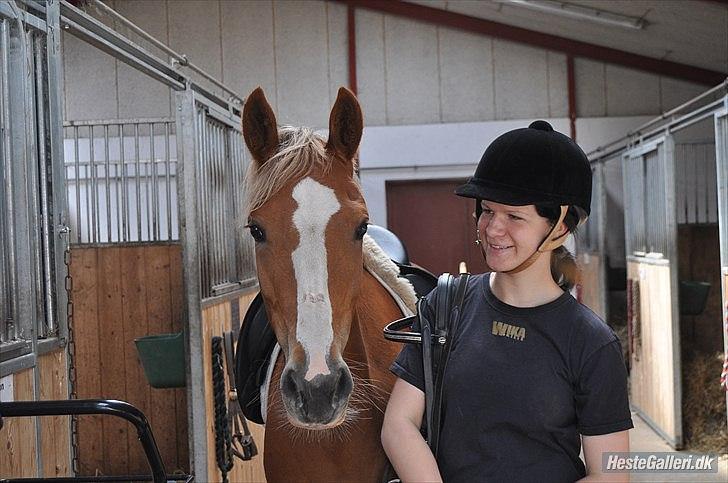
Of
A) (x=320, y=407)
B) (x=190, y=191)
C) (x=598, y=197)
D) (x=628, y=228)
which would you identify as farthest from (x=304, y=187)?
(x=598, y=197)

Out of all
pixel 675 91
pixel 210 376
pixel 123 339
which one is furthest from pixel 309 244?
pixel 675 91

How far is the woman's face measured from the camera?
1.24 metres

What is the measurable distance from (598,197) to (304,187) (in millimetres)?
5651

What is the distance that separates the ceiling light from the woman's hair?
4.96m

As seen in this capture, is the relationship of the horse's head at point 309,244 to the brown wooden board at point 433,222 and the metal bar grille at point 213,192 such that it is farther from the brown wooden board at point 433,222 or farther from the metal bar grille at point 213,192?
the brown wooden board at point 433,222

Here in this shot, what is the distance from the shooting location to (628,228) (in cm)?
597

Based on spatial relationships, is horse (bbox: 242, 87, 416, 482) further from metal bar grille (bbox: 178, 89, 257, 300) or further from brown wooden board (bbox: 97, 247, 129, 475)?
brown wooden board (bbox: 97, 247, 129, 475)

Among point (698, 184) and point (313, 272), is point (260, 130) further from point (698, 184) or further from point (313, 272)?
point (698, 184)

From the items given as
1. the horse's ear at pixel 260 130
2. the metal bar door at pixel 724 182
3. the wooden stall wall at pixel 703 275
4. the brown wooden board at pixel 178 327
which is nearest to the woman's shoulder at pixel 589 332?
the horse's ear at pixel 260 130

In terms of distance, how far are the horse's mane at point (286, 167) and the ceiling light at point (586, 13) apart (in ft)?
14.7

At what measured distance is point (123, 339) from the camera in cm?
409

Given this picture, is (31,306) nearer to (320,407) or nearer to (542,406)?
(320,407)

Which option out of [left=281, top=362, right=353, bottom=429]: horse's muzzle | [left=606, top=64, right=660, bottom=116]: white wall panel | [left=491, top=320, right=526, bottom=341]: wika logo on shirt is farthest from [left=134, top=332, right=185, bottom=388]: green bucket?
[left=606, top=64, right=660, bottom=116]: white wall panel

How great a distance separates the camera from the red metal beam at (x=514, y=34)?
7148 millimetres
